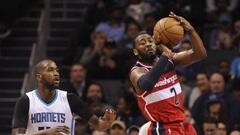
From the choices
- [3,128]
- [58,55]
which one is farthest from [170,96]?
[58,55]

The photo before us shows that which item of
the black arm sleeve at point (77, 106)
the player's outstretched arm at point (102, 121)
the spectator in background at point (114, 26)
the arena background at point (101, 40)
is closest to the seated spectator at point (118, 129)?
the arena background at point (101, 40)

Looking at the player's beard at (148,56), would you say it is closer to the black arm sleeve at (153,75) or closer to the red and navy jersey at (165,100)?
the red and navy jersey at (165,100)

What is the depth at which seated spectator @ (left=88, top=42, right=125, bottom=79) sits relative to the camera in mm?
15367

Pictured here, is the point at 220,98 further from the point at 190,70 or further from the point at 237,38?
the point at 237,38

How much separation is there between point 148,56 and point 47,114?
1.34m

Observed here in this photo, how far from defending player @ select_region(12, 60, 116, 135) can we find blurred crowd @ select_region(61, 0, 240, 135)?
265 cm

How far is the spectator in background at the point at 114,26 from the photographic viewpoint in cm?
1648

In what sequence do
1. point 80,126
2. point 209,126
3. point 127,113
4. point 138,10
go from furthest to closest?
point 138,10 < point 127,113 < point 80,126 < point 209,126

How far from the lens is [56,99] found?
9.36m

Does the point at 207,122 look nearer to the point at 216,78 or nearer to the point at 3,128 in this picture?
the point at 216,78

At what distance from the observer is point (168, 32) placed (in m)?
9.07

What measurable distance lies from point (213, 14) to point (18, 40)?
443 centimetres

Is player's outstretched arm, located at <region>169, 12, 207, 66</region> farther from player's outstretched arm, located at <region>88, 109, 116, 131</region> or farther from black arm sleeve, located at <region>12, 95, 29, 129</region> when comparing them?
black arm sleeve, located at <region>12, 95, 29, 129</region>

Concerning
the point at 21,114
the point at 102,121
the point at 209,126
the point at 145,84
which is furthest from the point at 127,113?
the point at 145,84
